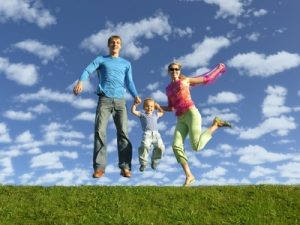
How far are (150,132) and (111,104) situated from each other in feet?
4.80

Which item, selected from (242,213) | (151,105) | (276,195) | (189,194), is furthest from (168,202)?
(151,105)

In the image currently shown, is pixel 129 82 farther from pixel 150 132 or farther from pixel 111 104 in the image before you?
pixel 150 132

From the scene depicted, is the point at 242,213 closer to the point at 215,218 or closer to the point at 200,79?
the point at 215,218

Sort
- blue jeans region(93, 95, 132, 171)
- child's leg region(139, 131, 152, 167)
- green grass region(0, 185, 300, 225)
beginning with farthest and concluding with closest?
child's leg region(139, 131, 152, 167) → blue jeans region(93, 95, 132, 171) → green grass region(0, 185, 300, 225)

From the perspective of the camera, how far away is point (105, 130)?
14.9 m

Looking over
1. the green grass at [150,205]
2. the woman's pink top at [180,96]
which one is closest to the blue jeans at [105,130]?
the green grass at [150,205]

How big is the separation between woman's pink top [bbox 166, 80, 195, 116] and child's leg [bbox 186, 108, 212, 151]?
0.81 feet

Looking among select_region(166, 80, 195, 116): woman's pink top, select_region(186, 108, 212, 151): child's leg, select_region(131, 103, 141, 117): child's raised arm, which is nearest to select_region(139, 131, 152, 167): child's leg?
select_region(131, 103, 141, 117): child's raised arm

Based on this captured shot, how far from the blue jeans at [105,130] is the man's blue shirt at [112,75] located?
8.7 inches

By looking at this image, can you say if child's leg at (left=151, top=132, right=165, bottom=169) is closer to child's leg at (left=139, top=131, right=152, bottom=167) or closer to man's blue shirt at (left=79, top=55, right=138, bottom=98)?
child's leg at (left=139, top=131, right=152, bottom=167)

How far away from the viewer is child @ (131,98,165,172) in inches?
602

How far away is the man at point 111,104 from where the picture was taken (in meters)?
14.8

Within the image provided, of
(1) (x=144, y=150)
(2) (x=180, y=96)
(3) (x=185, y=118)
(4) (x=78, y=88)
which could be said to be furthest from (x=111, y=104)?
(3) (x=185, y=118)

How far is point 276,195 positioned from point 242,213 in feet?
5.31
